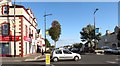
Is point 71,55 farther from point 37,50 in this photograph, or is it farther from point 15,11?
point 37,50

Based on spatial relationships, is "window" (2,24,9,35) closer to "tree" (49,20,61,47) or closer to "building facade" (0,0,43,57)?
"building facade" (0,0,43,57)

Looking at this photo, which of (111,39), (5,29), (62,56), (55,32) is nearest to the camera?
(62,56)

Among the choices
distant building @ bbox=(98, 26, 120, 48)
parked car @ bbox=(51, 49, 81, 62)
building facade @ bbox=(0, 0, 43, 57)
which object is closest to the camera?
parked car @ bbox=(51, 49, 81, 62)

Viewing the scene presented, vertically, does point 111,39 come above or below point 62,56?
above

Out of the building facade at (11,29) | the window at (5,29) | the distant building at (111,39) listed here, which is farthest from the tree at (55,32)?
the window at (5,29)

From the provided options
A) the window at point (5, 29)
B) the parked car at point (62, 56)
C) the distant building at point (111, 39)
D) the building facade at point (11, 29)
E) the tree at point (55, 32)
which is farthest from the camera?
the tree at point (55, 32)

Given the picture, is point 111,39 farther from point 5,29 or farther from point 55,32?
point 5,29

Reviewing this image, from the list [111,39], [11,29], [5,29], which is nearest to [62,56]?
[11,29]

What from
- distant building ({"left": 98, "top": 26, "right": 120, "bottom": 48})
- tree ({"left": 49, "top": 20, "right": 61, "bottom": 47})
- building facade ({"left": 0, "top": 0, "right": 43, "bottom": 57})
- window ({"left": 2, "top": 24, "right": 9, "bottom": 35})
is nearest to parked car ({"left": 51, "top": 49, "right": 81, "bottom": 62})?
building facade ({"left": 0, "top": 0, "right": 43, "bottom": 57})

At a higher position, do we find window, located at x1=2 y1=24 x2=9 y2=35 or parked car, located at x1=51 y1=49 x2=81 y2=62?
window, located at x1=2 y1=24 x2=9 y2=35

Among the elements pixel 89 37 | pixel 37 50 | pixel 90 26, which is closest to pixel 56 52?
pixel 37 50

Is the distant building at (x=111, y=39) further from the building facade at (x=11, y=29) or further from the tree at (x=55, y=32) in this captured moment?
the building facade at (x=11, y=29)

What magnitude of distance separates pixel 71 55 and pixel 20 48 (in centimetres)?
1337

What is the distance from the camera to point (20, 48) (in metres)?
46.9
